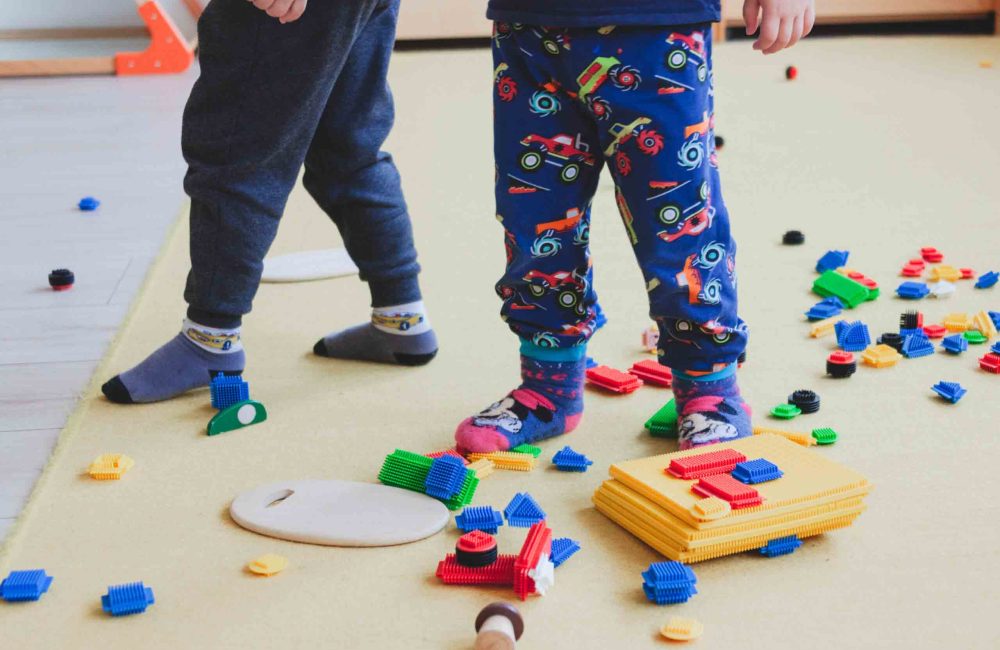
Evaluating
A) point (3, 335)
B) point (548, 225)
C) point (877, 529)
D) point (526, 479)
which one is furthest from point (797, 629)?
point (3, 335)

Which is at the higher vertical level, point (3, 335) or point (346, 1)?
point (346, 1)

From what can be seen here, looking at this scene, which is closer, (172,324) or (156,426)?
(156,426)

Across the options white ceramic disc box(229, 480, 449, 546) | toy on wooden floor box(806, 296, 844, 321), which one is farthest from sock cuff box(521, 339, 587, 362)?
toy on wooden floor box(806, 296, 844, 321)

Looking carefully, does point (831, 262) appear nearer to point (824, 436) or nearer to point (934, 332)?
point (934, 332)

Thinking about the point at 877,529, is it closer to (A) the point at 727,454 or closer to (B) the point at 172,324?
(A) the point at 727,454

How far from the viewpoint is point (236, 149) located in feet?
3.91

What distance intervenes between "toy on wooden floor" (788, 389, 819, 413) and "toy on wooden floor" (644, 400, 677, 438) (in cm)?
13

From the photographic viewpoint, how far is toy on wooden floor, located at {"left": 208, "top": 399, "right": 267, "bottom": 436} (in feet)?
4.00

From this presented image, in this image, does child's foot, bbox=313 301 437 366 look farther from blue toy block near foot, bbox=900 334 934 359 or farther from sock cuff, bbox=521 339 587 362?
blue toy block near foot, bbox=900 334 934 359

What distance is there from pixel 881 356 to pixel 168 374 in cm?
79

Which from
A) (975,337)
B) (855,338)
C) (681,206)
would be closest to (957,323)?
(975,337)

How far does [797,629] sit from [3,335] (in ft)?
3.52

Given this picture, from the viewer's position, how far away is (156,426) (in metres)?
1.24

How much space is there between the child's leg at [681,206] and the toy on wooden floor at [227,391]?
0.45 metres
